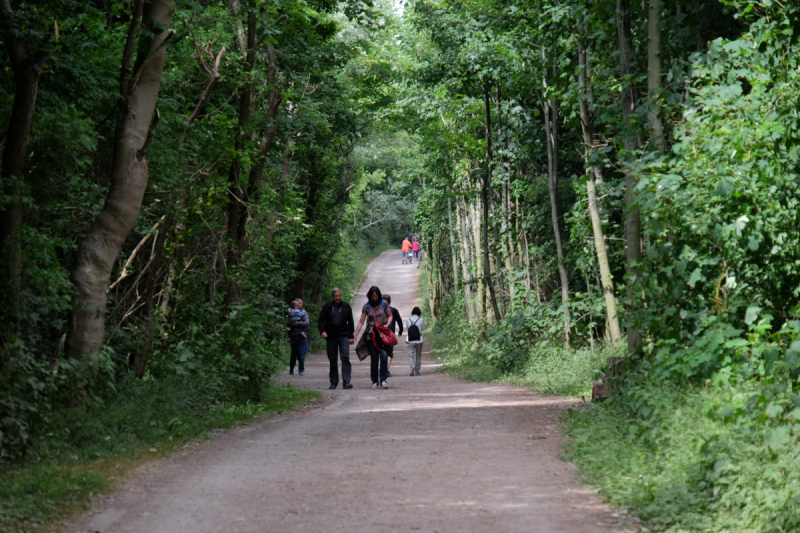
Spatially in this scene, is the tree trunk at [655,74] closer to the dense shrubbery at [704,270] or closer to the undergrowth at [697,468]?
the dense shrubbery at [704,270]

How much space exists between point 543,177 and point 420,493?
15103 millimetres

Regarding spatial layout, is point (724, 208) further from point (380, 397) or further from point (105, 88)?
point (380, 397)

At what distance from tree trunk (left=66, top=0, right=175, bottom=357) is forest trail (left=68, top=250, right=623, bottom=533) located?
191 centimetres

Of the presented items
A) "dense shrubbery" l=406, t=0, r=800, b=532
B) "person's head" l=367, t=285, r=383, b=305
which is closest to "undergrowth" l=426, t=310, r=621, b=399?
"dense shrubbery" l=406, t=0, r=800, b=532

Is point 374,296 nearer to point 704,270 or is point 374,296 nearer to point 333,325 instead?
point 333,325

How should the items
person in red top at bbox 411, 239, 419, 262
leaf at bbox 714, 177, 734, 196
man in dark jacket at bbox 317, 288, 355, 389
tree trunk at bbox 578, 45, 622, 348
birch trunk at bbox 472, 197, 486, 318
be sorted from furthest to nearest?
person in red top at bbox 411, 239, 419, 262
birch trunk at bbox 472, 197, 486, 318
man in dark jacket at bbox 317, 288, 355, 389
tree trunk at bbox 578, 45, 622, 348
leaf at bbox 714, 177, 734, 196

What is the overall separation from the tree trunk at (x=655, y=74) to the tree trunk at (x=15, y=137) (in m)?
6.85

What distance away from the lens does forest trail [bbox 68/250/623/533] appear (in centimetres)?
629

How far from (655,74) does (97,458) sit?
778cm

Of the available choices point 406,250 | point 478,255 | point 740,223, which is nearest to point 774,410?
point 740,223

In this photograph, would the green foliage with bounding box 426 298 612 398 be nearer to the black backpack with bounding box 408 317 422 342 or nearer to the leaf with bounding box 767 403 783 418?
the black backpack with bounding box 408 317 422 342

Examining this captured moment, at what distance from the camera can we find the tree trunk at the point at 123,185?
32.8 feet

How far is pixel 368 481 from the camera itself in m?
7.72

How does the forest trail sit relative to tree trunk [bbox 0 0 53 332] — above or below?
below
